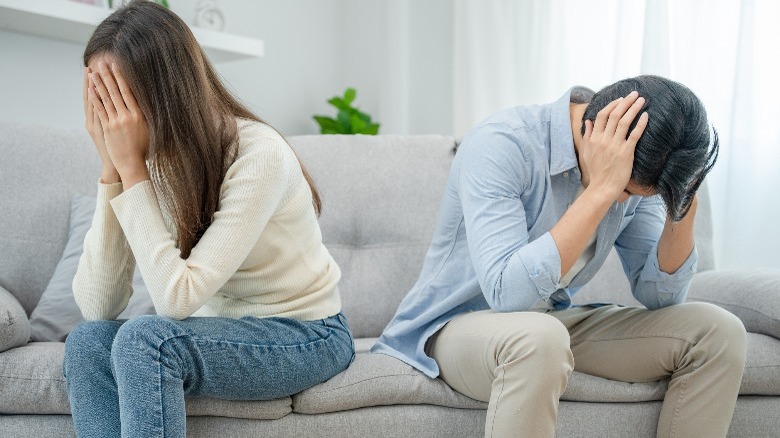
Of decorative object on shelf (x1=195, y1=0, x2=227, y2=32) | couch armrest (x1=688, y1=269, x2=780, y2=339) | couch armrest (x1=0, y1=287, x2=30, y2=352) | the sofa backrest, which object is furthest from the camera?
decorative object on shelf (x1=195, y1=0, x2=227, y2=32)

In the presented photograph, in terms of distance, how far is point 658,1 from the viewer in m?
2.79

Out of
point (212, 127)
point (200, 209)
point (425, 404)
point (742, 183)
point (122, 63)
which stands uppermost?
point (122, 63)

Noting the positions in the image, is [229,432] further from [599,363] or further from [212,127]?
[599,363]

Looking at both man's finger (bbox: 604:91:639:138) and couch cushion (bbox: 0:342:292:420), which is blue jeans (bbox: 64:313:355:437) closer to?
couch cushion (bbox: 0:342:292:420)

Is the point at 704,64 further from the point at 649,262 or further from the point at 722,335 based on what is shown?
the point at 722,335

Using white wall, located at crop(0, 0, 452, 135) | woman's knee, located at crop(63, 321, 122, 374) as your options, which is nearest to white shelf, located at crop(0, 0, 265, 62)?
white wall, located at crop(0, 0, 452, 135)

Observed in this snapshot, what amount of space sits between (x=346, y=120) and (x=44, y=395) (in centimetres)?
237

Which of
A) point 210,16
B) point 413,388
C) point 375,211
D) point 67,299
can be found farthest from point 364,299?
point 210,16

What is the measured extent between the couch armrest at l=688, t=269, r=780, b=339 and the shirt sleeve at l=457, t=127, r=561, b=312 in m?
0.64

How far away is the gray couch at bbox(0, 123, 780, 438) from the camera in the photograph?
150 centimetres

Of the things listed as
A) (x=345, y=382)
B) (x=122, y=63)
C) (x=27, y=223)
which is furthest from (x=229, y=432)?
(x=27, y=223)

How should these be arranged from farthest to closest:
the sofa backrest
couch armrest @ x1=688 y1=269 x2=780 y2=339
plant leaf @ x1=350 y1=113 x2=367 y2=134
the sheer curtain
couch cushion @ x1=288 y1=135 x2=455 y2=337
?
plant leaf @ x1=350 y1=113 x2=367 y2=134 < the sheer curtain < couch cushion @ x1=288 y1=135 x2=455 y2=337 < the sofa backrest < couch armrest @ x1=688 y1=269 x2=780 y2=339

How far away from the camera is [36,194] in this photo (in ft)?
6.72

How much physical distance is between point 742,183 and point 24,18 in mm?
2346
